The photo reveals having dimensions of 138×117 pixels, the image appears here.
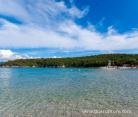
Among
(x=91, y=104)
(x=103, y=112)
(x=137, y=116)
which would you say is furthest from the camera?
(x=91, y=104)

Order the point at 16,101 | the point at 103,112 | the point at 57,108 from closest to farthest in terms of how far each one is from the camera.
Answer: the point at 103,112
the point at 57,108
the point at 16,101

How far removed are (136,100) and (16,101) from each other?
10.3 meters

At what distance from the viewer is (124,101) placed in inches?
866

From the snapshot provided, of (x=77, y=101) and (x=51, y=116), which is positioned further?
(x=77, y=101)

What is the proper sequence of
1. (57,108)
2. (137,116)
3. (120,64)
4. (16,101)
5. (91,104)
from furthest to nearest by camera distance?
(120,64)
(16,101)
(91,104)
(57,108)
(137,116)

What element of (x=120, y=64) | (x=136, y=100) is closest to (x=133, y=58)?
(x=120, y=64)

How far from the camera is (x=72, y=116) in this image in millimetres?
16516

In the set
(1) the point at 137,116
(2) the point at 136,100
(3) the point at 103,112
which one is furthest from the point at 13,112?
(2) the point at 136,100

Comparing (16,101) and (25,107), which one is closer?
(25,107)

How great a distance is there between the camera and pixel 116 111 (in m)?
18.0

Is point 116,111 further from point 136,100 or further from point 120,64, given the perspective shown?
point 120,64

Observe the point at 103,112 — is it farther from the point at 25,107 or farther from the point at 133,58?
the point at 133,58

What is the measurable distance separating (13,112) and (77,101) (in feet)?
20.4

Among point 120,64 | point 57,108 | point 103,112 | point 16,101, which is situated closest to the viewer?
point 103,112
